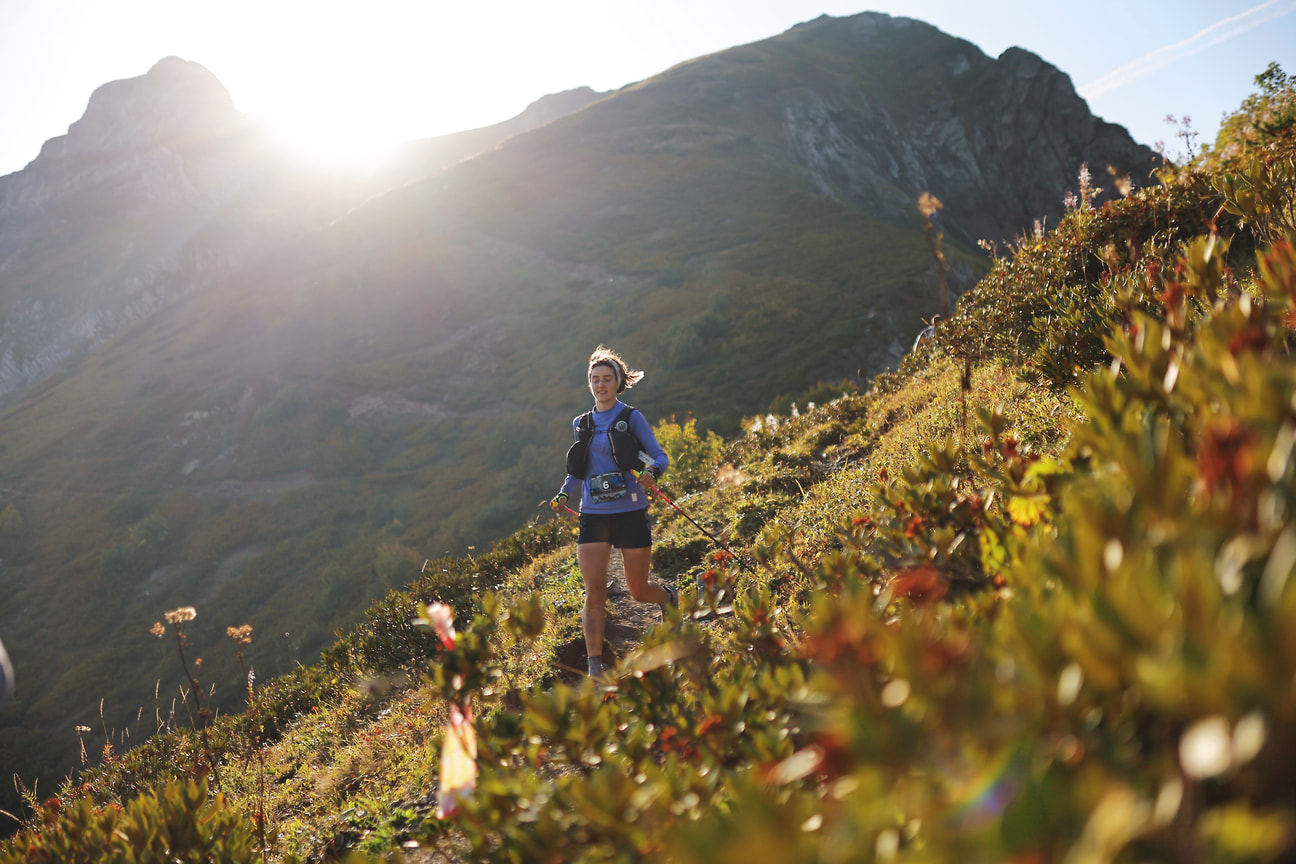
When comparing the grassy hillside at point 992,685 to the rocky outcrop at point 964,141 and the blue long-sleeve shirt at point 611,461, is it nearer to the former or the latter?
the blue long-sleeve shirt at point 611,461

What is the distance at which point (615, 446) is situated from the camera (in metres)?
4.73

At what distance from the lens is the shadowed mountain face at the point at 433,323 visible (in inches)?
804

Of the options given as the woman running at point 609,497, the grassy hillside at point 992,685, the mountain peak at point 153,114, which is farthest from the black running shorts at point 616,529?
the mountain peak at point 153,114

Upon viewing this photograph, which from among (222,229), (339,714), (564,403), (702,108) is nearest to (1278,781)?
(339,714)

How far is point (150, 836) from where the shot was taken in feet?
7.56

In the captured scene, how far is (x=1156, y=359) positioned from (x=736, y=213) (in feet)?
142

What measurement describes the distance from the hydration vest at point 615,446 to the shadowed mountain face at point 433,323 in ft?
45.6

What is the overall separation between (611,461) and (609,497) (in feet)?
0.92

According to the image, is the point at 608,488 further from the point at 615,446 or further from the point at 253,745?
the point at 253,745

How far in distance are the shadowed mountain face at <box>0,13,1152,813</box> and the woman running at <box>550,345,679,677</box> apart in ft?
45.5

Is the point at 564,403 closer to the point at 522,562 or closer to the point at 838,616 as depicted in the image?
the point at 522,562

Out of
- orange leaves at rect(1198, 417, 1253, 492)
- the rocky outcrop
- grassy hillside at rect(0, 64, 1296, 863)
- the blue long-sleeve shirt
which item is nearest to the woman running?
the blue long-sleeve shirt

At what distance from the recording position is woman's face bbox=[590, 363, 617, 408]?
4883 mm

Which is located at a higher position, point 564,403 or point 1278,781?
point 1278,781
